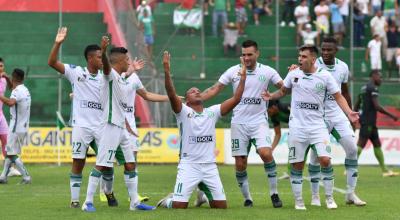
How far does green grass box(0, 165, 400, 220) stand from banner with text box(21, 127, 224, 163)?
4.32 metres

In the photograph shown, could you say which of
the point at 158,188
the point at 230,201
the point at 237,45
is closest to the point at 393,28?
the point at 237,45

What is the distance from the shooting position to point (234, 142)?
16.6 metres

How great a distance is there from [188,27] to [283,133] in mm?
5805

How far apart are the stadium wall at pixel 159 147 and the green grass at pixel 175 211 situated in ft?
14.4

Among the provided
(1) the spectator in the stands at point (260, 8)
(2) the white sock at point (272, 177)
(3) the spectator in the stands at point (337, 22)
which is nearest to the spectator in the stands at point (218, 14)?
(1) the spectator in the stands at point (260, 8)

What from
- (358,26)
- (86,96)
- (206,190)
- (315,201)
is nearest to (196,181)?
(206,190)

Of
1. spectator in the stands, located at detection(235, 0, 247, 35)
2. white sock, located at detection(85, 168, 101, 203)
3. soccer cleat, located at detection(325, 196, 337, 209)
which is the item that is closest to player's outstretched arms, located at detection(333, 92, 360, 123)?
soccer cleat, located at detection(325, 196, 337, 209)

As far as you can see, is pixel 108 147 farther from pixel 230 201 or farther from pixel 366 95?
pixel 366 95

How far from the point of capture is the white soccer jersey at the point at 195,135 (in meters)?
15.6

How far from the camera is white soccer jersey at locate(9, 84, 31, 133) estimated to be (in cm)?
2228

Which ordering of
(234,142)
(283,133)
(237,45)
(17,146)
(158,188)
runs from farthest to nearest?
(237,45) → (283,133) → (17,146) → (158,188) → (234,142)

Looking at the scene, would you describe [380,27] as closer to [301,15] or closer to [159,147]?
[301,15]

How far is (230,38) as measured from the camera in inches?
1427

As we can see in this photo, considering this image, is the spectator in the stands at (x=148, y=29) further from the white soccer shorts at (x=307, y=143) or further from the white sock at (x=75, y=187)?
the white soccer shorts at (x=307, y=143)
